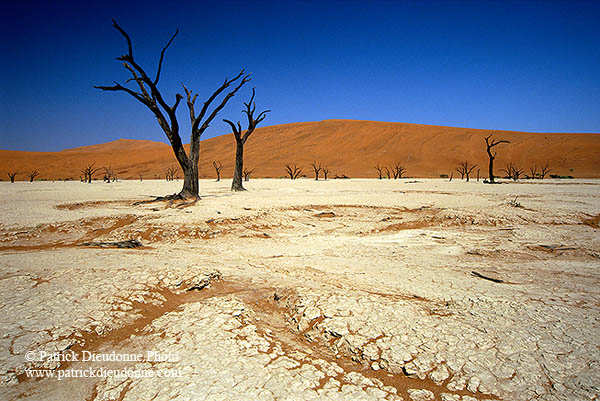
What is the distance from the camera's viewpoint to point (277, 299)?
2902mm

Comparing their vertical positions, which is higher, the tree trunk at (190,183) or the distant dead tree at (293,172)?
the distant dead tree at (293,172)

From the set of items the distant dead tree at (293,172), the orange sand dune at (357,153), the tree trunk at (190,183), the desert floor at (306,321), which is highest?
the orange sand dune at (357,153)

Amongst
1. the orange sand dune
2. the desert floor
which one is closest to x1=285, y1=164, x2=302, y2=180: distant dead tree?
the orange sand dune

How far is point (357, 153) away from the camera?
5159 centimetres

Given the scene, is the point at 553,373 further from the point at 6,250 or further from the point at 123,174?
the point at 123,174

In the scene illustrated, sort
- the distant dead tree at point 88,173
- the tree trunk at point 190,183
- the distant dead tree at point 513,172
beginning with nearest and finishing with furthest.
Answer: the tree trunk at point 190,183 → the distant dead tree at point 513,172 → the distant dead tree at point 88,173

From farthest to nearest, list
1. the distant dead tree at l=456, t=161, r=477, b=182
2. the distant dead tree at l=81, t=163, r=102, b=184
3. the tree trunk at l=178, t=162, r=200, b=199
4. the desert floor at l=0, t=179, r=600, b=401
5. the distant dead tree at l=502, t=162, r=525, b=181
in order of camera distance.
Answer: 1. the distant dead tree at l=81, t=163, r=102, b=184
2. the distant dead tree at l=502, t=162, r=525, b=181
3. the distant dead tree at l=456, t=161, r=477, b=182
4. the tree trunk at l=178, t=162, r=200, b=199
5. the desert floor at l=0, t=179, r=600, b=401

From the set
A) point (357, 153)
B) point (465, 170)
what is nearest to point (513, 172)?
point (465, 170)

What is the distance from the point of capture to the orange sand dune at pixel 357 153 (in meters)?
41.9

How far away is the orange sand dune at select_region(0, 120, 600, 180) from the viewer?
4188 cm

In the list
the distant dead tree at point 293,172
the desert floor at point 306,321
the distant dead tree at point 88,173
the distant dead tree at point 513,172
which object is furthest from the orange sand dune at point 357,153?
the desert floor at point 306,321

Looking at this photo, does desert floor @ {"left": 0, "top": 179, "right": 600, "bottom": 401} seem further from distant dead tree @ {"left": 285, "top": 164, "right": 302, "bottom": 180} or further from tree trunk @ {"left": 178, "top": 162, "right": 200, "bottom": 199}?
distant dead tree @ {"left": 285, "top": 164, "right": 302, "bottom": 180}

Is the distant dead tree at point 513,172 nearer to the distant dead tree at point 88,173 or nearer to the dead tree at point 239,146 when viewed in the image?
the dead tree at point 239,146

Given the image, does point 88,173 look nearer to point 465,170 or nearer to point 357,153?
point 465,170
